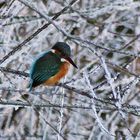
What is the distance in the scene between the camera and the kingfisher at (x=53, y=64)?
284 centimetres

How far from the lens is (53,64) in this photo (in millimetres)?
2930

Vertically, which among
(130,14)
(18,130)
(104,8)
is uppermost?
(130,14)

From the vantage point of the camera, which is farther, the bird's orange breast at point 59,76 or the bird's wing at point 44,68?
the bird's orange breast at point 59,76

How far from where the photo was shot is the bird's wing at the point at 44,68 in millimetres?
2730

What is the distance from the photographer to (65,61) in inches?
118

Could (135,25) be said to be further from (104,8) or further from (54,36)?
(104,8)

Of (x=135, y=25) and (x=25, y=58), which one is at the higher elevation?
(x=135, y=25)

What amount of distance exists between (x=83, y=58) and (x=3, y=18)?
2.45 m

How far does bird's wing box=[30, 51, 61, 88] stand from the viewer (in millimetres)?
2730

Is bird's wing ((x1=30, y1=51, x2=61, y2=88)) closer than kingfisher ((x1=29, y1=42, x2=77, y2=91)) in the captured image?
Yes

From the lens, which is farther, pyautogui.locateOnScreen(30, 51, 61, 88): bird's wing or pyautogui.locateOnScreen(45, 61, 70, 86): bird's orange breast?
pyautogui.locateOnScreen(45, 61, 70, 86): bird's orange breast

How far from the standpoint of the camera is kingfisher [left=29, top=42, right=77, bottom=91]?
2.84 metres

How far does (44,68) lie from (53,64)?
8 centimetres

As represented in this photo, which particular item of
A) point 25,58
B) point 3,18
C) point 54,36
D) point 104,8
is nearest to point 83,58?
point 54,36
